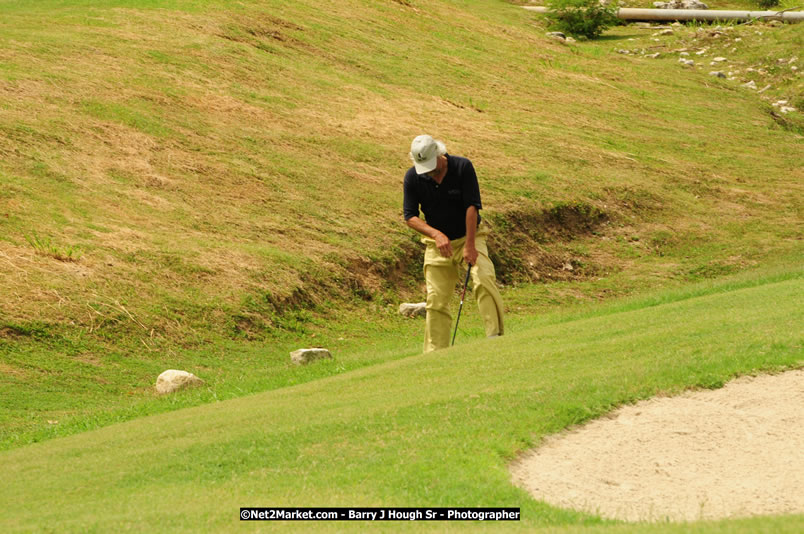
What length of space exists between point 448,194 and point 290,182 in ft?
35.4

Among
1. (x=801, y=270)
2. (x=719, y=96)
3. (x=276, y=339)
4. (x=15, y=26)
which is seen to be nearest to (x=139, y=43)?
(x=15, y=26)

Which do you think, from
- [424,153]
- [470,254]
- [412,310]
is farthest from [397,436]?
[412,310]

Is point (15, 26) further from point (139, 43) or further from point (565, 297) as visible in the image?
point (565, 297)

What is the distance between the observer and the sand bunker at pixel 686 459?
22.4ft

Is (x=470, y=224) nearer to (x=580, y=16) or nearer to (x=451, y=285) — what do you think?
(x=451, y=285)

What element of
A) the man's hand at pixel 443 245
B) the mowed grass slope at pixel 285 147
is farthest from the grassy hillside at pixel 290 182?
the man's hand at pixel 443 245

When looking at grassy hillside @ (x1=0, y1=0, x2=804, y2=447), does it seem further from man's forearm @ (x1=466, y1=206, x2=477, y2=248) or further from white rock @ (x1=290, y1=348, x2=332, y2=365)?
man's forearm @ (x1=466, y1=206, x2=477, y2=248)

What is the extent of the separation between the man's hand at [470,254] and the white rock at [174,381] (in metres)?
4.17

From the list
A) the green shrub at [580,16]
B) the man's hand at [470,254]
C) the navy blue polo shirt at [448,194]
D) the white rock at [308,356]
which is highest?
the navy blue polo shirt at [448,194]

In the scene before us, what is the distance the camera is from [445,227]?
1214 centimetres

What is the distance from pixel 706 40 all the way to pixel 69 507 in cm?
4098

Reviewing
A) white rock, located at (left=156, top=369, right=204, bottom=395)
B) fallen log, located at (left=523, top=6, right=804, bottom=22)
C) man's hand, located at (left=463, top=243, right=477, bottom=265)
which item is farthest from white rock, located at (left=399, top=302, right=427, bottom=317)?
fallen log, located at (left=523, top=6, right=804, bottom=22)

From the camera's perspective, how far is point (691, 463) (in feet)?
24.8

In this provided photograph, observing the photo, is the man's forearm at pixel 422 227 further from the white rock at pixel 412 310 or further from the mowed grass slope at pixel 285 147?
the white rock at pixel 412 310
